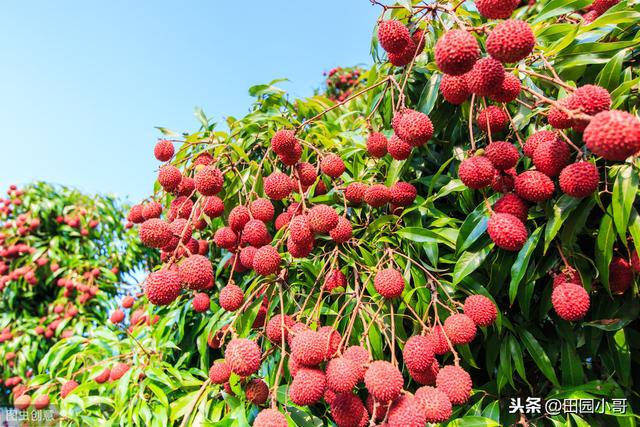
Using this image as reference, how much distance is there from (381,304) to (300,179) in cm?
48

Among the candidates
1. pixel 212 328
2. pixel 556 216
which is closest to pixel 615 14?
pixel 556 216

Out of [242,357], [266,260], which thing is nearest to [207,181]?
[266,260]

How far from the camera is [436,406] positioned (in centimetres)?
83

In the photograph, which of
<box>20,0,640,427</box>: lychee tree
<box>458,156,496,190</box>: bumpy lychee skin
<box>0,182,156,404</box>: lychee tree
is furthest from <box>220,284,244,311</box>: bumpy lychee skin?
<box>0,182,156,404</box>: lychee tree

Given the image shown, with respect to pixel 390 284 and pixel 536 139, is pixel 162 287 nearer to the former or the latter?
pixel 390 284

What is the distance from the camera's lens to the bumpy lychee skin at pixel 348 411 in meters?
0.88

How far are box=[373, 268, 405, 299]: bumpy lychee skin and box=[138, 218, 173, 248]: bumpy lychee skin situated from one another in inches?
22.1

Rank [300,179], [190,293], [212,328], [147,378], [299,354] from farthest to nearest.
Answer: [190,293]
[147,378]
[212,328]
[300,179]
[299,354]

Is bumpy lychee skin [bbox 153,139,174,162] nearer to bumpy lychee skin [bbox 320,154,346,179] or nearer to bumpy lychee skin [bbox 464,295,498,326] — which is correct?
bumpy lychee skin [bbox 320,154,346,179]

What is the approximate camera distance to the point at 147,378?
1661 mm

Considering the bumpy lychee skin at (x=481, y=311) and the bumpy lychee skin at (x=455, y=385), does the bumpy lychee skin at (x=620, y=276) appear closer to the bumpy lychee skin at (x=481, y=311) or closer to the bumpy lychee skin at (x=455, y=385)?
the bumpy lychee skin at (x=481, y=311)

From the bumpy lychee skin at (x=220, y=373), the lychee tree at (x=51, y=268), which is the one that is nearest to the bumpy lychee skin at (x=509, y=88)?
the bumpy lychee skin at (x=220, y=373)

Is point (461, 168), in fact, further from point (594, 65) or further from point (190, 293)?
point (190, 293)

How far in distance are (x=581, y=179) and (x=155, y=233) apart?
38.9 inches
